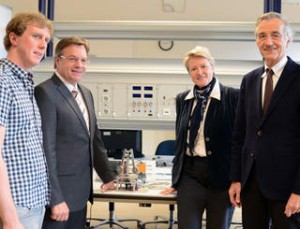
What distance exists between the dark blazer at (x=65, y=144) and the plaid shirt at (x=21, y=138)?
17 cm

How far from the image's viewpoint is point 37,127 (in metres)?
1.57

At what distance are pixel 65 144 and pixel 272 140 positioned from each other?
1.00m

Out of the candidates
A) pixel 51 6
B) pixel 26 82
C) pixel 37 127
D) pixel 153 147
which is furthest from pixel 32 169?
pixel 153 147

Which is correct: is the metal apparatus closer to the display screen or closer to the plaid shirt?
the display screen

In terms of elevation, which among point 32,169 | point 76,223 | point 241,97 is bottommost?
point 76,223

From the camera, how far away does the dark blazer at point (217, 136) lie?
2.10 metres

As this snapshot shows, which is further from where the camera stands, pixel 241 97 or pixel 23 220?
pixel 241 97

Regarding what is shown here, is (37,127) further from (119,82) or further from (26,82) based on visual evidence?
(119,82)

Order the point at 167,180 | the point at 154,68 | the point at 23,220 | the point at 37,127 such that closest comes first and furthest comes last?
1. the point at 23,220
2. the point at 37,127
3. the point at 167,180
4. the point at 154,68

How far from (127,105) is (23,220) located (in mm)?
1946

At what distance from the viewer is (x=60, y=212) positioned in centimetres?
174

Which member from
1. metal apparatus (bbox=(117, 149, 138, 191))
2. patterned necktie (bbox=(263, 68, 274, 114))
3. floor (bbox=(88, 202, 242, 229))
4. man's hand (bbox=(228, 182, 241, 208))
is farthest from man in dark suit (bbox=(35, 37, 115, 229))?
floor (bbox=(88, 202, 242, 229))

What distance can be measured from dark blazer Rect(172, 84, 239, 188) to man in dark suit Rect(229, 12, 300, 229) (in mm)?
212

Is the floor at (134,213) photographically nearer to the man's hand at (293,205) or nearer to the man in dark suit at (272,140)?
the man in dark suit at (272,140)
